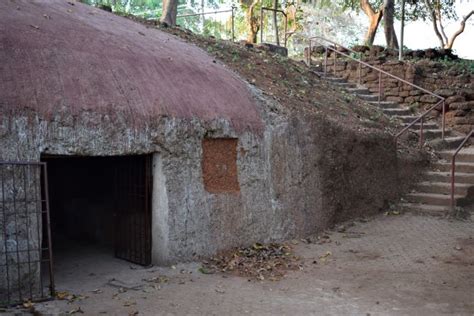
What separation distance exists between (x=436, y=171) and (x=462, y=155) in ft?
2.27

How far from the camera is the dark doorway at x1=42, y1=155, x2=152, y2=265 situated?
288 inches

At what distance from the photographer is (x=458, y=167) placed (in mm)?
11086

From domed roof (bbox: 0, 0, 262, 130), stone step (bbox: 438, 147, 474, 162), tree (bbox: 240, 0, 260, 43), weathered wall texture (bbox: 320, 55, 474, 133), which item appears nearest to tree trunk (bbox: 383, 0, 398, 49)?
weathered wall texture (bbox: 320, 55, 474, 133)

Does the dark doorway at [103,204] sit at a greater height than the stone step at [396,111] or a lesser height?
lesser

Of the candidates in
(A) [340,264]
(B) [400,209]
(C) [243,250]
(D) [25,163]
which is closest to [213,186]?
(C) [243,250]


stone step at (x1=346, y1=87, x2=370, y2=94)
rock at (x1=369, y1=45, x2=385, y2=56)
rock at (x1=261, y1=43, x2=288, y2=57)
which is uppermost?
rock at (x1=369, y1=45, x2=385, y2=56)

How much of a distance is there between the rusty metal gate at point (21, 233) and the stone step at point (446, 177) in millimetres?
7948

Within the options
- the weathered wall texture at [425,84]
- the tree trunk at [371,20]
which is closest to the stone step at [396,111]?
the weathered wall texture at [425,84]

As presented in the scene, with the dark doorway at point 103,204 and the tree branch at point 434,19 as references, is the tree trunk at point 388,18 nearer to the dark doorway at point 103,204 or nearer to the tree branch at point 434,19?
the tree branch at point 434,19

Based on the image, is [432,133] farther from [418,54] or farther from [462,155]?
[418,54]

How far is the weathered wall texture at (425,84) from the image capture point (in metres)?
13.4

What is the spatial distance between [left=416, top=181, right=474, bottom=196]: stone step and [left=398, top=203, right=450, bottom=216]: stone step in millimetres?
515

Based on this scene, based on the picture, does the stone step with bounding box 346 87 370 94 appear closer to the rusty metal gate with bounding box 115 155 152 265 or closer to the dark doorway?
the dark doorway

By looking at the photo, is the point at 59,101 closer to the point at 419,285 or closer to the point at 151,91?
the point at 151,91
